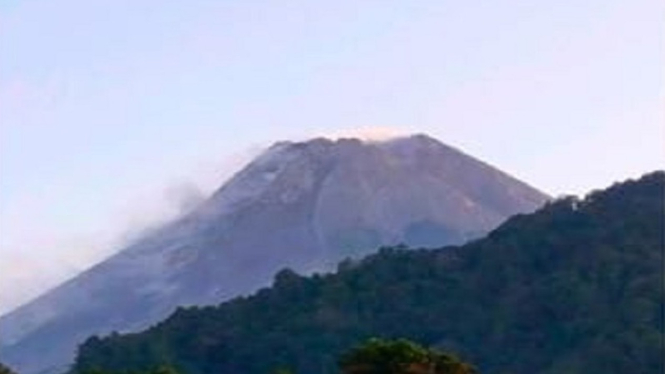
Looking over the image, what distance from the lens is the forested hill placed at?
52.7 meters

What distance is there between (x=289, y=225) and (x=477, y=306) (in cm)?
9243

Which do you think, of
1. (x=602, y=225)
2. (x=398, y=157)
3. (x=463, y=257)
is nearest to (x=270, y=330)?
(x=463, y=257)

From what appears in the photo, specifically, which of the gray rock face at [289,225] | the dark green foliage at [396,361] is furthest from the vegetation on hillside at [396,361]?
the gray rock face at [289,225]

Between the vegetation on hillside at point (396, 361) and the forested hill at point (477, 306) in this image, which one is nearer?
the vegetation on hillside at point (396, 361)

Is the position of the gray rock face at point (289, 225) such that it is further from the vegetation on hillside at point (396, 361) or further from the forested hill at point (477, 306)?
the vegetation on hillside at point (396, 361)

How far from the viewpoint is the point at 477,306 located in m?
56.5

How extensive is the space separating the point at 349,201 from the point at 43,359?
92.9 feet

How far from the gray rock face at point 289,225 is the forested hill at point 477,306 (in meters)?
78.5

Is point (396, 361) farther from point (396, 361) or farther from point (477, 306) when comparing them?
point (477, 306)

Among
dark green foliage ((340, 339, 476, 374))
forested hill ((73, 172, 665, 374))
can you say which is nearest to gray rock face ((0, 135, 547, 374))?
forested hill ((73, 172, 665, 374))

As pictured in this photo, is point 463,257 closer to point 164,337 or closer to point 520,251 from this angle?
point 520,251

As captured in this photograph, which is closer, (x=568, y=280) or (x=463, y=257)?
(x=568, y=280)

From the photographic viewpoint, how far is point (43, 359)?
151875 millimetres

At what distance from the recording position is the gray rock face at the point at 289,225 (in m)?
146
